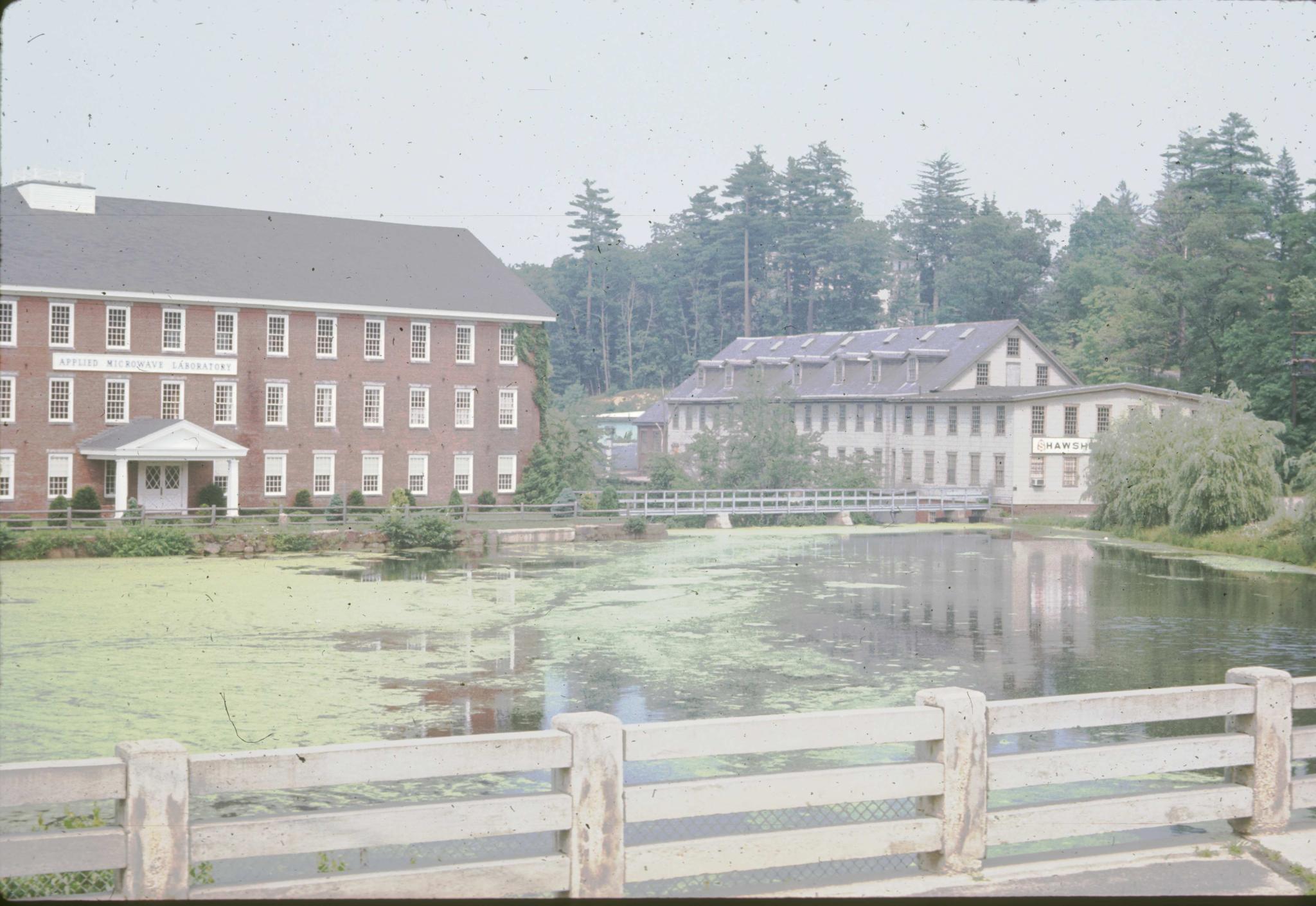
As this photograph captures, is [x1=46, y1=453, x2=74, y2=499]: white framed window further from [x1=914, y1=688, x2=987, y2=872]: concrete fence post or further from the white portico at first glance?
[x1=914, y1=688, x2=987, y2=872]: concrete fence post

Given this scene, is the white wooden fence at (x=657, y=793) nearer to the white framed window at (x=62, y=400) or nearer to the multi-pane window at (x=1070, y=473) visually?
the white framed window at (x=62, y=400)

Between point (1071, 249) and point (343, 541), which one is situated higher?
point (1071, 249)

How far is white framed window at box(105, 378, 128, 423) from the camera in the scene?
4544 centimetres

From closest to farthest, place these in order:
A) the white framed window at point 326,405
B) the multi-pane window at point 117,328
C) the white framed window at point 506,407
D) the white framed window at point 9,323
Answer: the white framed window at point 9,323 < the multi-pane window at point 117,328 < the white framed window at point 326,405 < the white framed window at point 506,407

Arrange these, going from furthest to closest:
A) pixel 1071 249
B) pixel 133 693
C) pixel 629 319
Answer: pixel 1071 249, pixel 629 319, pixel 133 693

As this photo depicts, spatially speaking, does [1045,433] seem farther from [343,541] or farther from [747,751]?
[747,751]

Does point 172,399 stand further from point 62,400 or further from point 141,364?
point 62,400

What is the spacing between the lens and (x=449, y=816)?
6668 mm

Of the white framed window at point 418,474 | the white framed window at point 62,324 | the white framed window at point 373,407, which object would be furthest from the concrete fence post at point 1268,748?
the white framed window at point 418,474

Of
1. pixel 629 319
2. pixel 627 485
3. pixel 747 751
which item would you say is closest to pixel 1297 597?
pixel 747 751

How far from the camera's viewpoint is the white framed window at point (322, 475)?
48906 mm

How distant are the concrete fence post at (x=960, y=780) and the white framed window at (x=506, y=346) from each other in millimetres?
45878

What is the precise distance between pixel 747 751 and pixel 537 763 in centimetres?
113

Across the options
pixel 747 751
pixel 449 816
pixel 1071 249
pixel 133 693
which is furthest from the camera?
pixel 1071 249
